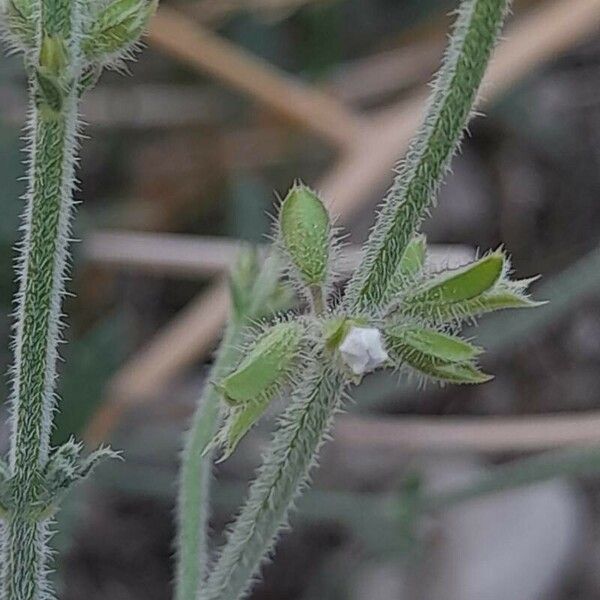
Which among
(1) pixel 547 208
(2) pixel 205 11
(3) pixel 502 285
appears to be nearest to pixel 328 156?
(2) pixel 205 11

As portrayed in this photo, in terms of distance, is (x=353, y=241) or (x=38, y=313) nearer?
(x=38, y=313)

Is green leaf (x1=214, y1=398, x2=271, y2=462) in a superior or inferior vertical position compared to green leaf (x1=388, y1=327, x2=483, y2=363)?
inferior

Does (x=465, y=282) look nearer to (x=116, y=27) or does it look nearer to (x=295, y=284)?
(x=295, y=284)

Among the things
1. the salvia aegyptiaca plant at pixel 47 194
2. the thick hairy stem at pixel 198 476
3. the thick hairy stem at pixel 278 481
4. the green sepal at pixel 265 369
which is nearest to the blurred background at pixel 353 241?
the thick hairy stem at pixel 198 476

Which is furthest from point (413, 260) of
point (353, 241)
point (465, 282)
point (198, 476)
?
point (353, 241)

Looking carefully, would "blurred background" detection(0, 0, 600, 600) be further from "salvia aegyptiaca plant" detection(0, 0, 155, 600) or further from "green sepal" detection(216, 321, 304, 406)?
"green sepal" detection(216, 321, 304, 406)

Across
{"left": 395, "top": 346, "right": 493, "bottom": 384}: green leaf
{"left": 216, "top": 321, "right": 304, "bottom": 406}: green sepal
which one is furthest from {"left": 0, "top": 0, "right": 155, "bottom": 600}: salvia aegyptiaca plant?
{"left": 395, "top": 346, "right": 493, "bottom": 384}: green leaf
